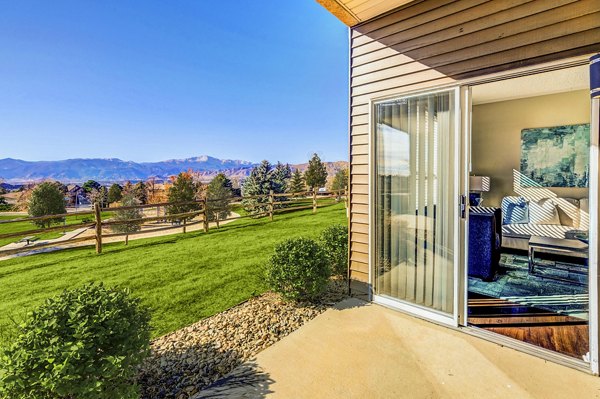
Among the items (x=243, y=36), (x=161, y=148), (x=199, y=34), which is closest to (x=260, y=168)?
(x=243, y=36)

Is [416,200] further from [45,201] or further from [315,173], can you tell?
[315,173]

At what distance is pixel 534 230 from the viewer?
4.79 m

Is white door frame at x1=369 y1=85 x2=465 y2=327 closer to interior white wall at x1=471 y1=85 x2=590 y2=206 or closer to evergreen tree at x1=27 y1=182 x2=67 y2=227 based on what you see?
interior white wall at x1=471 y1=85 x2=590 y2=206

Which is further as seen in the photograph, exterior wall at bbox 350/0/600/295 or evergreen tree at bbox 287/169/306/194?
evergreen tree at bbox 287/169/306/194

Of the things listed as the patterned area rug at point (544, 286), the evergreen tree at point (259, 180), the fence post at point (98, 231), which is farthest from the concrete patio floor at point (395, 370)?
the evergreen tree at point (259, 180)

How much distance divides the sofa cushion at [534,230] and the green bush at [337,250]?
3.21 metres

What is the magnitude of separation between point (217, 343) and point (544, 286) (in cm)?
373

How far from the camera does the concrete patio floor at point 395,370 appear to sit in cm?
174

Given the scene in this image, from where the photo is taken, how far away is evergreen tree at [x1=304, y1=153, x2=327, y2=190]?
78.0 ft

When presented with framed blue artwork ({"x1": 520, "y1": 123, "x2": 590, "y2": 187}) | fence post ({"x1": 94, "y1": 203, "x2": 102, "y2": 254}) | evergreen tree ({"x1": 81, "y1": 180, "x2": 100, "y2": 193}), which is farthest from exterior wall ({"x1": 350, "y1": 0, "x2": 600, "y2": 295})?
evergreen tree ({"x1": 81, "y1": 180, "x2": 100, "y2": 193})

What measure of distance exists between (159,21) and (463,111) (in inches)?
501

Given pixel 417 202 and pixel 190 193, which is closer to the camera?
pixel 417 202

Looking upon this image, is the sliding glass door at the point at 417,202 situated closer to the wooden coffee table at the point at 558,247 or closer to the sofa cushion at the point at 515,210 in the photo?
the wooden coffee table at the point at 558,247

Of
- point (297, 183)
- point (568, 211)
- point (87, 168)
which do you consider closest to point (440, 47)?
point (568, 211)
